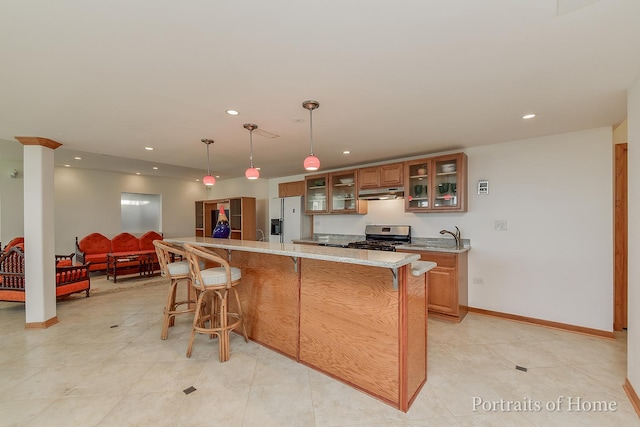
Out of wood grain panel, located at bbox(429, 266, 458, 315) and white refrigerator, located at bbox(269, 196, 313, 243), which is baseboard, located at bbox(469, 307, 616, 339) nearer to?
wood grain panel, located at bbox(429, 266, 458, 315)

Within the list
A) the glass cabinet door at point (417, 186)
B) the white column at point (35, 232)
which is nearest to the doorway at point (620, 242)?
the glass cabinet door at point (417, 186)

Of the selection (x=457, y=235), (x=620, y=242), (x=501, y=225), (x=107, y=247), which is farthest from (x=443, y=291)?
(x=107, y=247)

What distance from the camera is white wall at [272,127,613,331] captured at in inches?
122

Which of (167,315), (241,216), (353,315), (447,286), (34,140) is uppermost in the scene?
(34,140)

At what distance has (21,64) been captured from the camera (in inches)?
69.6

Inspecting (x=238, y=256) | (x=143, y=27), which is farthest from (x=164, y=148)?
(x=143, y=27)

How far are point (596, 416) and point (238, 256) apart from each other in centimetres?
320

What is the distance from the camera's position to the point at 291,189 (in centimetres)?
585

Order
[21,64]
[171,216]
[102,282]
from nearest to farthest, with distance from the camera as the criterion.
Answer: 1. [21,64]
2. [102,282]
3. [171,216]

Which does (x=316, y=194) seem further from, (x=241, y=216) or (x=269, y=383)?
(x=269, y=383)

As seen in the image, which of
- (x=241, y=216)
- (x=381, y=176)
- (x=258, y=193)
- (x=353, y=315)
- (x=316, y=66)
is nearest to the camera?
(x=316, y=66)

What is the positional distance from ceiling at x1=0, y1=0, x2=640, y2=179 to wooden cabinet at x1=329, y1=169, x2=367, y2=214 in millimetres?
1632

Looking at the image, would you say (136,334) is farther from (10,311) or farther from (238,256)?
(10,311)

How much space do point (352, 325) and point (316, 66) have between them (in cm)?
192
